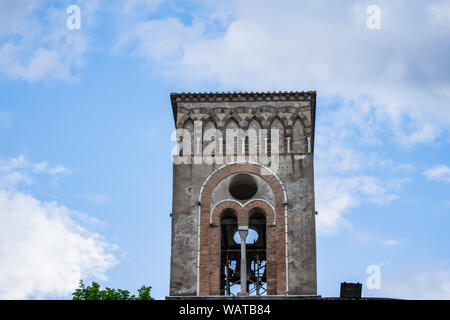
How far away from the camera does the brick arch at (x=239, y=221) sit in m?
25.0

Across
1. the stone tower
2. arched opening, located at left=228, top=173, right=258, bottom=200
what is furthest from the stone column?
arched opening, located at left=228, top=173, right=258, bottom=200

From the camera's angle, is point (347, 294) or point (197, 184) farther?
point (197, 184)

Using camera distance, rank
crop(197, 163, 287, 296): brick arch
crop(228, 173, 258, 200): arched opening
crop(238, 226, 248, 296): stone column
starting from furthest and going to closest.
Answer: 1. crop(228, 173, 258, 200): arched opening
2. crop(197, 163, 287, 296): brick arch
3. crop(238, 226, 248, 296): stone column

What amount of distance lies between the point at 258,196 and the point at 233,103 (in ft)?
11.2

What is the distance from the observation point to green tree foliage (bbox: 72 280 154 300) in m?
29.4

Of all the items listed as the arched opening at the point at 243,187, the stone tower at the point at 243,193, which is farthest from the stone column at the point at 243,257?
the arched opening at the point at 243,187

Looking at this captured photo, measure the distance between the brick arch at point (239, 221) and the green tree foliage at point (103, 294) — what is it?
5358 millimetres

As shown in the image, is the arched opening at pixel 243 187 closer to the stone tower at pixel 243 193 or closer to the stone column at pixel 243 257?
the stone tower at pixel 243 193

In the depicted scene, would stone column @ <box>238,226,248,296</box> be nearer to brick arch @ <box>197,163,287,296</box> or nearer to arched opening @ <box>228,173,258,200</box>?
brick arch @ <box>197,163,287,296</box>

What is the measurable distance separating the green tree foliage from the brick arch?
5.36 m
